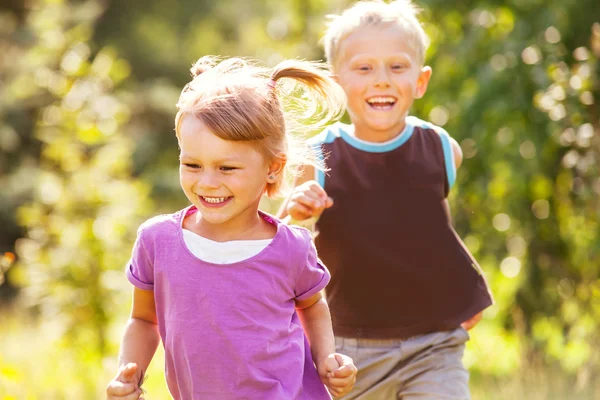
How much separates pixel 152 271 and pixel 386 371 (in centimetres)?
114

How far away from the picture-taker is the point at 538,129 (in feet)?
19.2

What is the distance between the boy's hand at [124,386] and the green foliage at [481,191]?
1.72m

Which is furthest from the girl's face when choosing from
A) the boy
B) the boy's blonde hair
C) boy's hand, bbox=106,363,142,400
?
the boy's blonde hair

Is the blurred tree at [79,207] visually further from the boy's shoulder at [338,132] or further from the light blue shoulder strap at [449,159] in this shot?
the light blue shoulder strap at [449,159]

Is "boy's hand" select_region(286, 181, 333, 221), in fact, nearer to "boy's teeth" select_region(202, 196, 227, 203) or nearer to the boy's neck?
"boy's teeth" select_region(202, 196, 227, 203)

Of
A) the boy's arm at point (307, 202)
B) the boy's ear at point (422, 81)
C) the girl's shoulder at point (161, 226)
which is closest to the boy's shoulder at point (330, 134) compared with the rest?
the boy's ear at point (422, 81)

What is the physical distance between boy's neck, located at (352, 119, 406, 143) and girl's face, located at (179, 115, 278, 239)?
953 mm

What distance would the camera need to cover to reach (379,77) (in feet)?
11.0

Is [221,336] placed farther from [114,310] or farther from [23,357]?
[23,357]

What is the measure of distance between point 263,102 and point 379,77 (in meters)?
0.89

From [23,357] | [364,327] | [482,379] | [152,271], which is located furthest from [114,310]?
[152,271]

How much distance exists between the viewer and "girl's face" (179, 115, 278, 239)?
8.09 ft

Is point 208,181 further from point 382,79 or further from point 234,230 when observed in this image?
point 382,79

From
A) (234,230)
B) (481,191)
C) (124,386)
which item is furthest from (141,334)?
(481,191)
